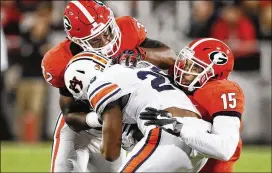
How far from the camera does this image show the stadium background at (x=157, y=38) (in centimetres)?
902

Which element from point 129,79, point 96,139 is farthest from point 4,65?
point 129,79

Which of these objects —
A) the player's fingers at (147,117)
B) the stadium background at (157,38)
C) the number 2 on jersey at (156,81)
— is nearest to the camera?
the player's fingers at (147,117)

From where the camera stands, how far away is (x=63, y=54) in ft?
15.1

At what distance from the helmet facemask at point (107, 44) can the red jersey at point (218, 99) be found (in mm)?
765

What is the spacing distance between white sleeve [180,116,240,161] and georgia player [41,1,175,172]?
32.7 inches

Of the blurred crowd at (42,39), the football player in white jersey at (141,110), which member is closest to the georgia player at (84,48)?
the football player in white jersey at (141,110)

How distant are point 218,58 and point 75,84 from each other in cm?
82

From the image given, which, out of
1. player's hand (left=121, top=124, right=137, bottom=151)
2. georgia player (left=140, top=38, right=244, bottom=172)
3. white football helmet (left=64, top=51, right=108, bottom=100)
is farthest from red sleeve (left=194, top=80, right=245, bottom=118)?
white football helmet (left=64, top=51, right=108, bottom=100)

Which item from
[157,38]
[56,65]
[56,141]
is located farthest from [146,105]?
[157,38]

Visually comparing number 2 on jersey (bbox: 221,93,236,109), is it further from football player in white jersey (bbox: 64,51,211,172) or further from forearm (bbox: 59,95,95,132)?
forearm (bbox: 59,95,95,132)

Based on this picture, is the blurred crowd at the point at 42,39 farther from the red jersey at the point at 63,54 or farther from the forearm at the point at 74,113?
the forearm at the point at 74,113

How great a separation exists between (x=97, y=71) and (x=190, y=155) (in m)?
0.71

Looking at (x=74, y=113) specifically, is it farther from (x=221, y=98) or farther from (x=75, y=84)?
(x=221, y=98)

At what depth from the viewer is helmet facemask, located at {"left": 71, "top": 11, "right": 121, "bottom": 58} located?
172 inches
